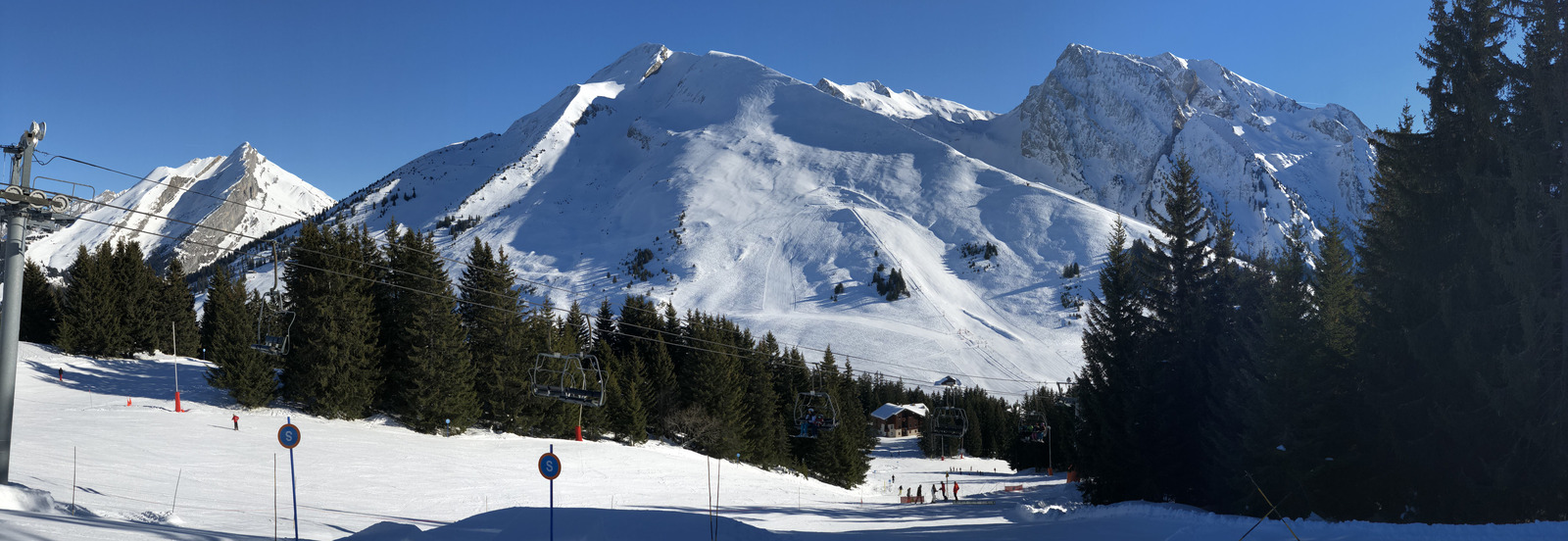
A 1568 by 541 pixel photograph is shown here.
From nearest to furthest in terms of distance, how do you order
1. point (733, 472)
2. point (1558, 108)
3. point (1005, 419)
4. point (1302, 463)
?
point (1558, 108), point (1302, 463), point (733, 472), point (1005, 419)

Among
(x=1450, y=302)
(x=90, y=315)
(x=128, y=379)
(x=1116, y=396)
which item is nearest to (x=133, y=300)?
(x=90, y=315)

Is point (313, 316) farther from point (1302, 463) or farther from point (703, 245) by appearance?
point (703, 245)

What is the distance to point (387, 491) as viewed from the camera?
27.0 metres

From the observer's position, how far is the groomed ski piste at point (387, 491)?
49.8 ft

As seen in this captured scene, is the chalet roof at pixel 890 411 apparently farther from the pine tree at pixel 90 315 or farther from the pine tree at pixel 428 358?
the pine tree at pixel 90 315

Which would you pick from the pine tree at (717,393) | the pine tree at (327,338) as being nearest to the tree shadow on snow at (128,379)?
the pine tree at (327,338)

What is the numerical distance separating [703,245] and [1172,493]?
148845mm

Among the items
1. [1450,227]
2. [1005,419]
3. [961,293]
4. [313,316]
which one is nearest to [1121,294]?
[1450,227]

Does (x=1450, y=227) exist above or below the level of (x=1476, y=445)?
above

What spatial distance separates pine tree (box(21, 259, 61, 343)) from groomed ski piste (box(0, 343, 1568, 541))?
37.4ft

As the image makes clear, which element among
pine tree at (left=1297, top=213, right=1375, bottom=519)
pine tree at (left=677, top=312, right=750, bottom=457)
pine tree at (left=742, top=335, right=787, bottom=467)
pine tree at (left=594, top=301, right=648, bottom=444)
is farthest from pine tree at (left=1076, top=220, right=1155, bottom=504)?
pine tree at (left=594, top=301, right=648, bottom=444)

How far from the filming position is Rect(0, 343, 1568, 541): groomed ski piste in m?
15.2

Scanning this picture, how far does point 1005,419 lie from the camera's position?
9450 centimetres

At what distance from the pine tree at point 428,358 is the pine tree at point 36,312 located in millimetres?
29094
